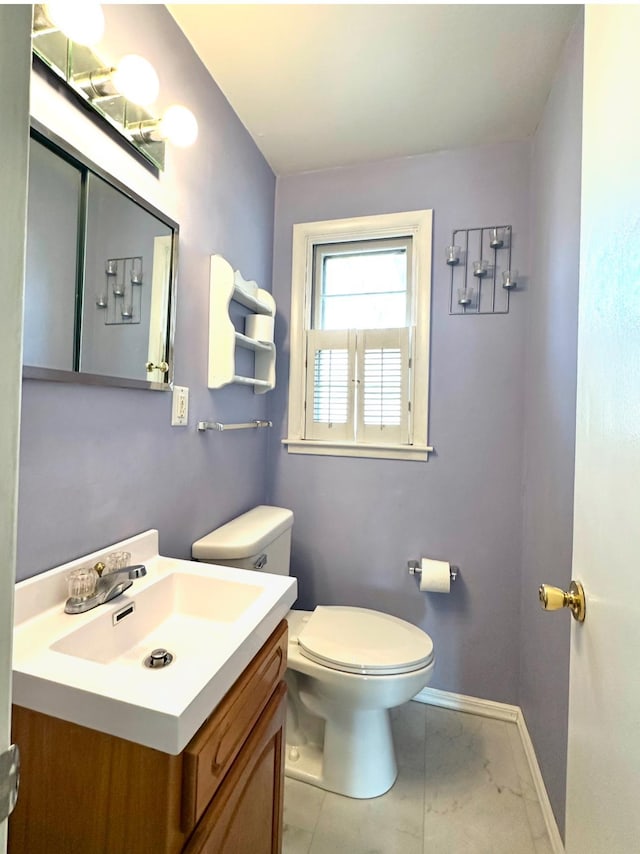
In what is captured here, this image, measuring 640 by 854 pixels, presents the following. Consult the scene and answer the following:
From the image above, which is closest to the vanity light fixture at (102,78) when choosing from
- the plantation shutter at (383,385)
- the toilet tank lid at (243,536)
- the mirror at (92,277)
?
the mirror at (92,277)

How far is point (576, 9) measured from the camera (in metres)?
1.14

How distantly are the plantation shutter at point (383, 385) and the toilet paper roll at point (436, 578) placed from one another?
549mm

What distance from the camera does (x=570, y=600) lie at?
0.65 meters

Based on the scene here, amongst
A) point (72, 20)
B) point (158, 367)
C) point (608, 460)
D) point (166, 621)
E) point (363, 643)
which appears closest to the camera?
point (608, 460)

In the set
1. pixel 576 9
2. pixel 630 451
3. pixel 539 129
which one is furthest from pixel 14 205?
pixel 539 129

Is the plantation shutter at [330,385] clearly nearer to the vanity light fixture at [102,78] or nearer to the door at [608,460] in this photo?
the vanity light fixture at [102,78]

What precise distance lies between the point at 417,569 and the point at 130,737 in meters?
1.37

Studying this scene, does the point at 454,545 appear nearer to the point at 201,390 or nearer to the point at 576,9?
the point at 201,390

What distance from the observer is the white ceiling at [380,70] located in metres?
1.18

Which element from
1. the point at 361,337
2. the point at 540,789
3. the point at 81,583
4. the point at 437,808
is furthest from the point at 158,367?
the point at 540,789

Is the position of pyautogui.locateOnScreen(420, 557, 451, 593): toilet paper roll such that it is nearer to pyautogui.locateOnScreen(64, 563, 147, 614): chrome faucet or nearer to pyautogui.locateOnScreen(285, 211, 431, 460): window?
pyautogui.locateOnScreen(285, 211, 431, 460): window

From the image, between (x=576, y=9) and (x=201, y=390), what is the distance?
1.59 meters

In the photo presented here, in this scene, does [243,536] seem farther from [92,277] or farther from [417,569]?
[92,277]

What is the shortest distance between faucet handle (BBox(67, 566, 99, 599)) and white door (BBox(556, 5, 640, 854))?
0.96 metres
